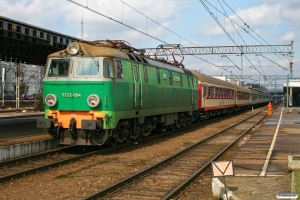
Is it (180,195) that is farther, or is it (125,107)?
(125,107)

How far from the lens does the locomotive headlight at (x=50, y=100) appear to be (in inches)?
502

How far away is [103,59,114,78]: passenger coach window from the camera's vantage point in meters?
12.5

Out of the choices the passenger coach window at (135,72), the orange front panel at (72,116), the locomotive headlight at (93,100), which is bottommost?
the orange front panel at (72,116)

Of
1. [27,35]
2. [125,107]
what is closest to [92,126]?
[125,107]

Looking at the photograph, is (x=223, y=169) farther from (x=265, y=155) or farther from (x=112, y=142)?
(x=112, y=142)

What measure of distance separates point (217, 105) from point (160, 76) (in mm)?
15700

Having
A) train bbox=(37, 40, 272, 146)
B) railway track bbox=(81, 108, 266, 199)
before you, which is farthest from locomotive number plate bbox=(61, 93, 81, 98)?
railway track bbox=(81, 108, 266, 199)

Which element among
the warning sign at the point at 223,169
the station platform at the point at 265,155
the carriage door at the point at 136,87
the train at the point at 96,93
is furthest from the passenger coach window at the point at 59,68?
the warning sign at the point at 223,169

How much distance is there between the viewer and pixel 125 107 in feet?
43.4

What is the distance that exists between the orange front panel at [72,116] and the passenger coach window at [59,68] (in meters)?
1.28

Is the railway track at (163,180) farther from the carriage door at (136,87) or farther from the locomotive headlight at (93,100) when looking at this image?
the locomotive headlight at (93,100)

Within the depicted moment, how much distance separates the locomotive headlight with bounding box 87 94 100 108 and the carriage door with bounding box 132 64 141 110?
6.82 ft

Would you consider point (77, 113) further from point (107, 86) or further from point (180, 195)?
point (180, 195)

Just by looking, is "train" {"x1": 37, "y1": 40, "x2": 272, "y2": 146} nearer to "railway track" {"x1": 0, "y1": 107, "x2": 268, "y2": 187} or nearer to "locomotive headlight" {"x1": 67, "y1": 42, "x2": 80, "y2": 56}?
"locomotive headlight" {"x1": 67, "y1": 42, "x2": 80, "y2": 56}
